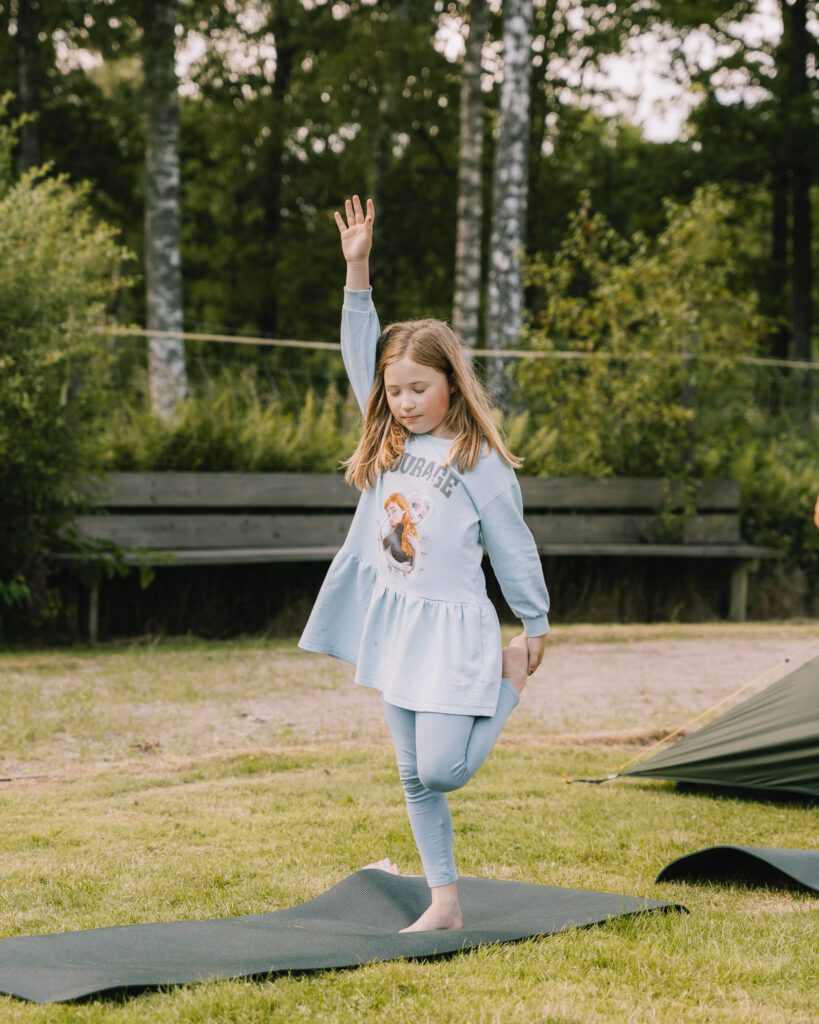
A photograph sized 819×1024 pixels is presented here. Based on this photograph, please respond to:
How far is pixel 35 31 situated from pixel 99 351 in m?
9.31

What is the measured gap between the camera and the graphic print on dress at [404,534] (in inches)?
130

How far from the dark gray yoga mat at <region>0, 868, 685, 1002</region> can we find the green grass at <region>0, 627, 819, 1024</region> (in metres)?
0.06

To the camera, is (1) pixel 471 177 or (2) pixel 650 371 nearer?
(2) pixel 650 371

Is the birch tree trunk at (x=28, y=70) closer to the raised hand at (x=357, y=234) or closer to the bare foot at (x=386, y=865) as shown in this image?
the raised hand at (x=357, y=234)

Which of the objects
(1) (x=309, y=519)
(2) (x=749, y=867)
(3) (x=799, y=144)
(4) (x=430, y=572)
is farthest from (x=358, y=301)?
(3) (x=799, y=144)

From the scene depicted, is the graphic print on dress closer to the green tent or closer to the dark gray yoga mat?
the dark gray yoga mat

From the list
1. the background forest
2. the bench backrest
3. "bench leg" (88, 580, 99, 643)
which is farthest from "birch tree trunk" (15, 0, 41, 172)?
"bench leg" (88, 580, 99, 643)

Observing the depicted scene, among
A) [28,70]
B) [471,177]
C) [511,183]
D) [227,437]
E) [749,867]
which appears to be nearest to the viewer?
[749,867]

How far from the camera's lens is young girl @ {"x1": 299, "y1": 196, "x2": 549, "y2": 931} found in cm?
322

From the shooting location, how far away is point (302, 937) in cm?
321

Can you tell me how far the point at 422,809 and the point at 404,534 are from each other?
739 mm

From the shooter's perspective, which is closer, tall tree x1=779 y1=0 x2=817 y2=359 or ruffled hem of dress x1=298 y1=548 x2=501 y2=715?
ruffled hem of dress x1=298 y1=548 x2=501 y2=715

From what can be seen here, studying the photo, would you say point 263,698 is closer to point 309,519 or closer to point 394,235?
point 309,519

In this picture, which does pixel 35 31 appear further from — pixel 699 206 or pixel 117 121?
pixel 699 206
